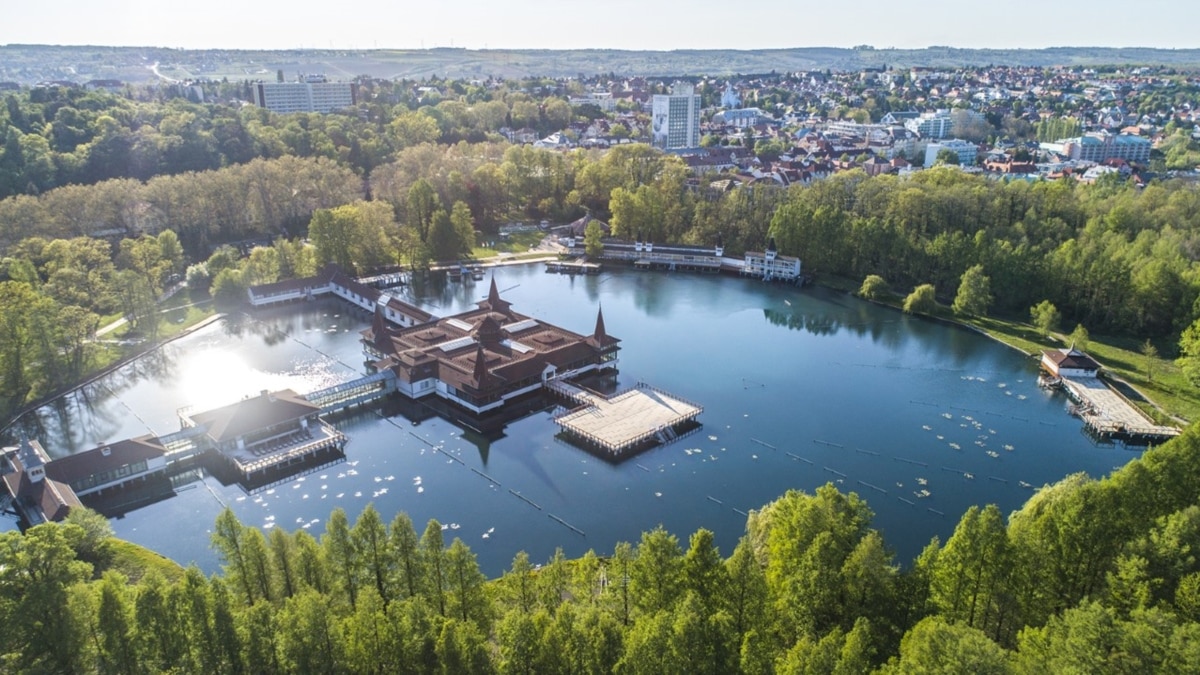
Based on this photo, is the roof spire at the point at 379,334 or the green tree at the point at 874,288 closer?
the roof spire at the point at 379,334

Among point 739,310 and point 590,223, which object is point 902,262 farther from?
point 590,223

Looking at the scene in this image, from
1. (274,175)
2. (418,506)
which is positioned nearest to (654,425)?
(418,506)

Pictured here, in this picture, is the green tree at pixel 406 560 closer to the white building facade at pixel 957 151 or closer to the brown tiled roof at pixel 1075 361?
the brown tiled roof at pixel 1075 361

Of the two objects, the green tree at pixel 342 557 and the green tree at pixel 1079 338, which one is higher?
the green tree at pixel 342 557

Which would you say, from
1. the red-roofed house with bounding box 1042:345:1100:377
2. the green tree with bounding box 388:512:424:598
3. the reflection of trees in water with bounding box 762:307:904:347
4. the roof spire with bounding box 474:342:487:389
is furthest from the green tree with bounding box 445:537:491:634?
the red-roofed house with bounding box 1042:345:1100:377

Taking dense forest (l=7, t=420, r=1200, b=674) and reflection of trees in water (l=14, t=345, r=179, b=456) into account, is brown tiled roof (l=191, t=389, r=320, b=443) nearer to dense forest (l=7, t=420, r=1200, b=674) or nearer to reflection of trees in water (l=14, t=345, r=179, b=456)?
reflection of trees in water (l=14, t=345, r=179, b=456)

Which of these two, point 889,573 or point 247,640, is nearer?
point 247,640

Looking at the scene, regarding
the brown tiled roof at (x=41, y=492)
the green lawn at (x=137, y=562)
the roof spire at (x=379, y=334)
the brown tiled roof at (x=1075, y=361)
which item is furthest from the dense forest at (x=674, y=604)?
the roof spire at (x=379, y=334)
